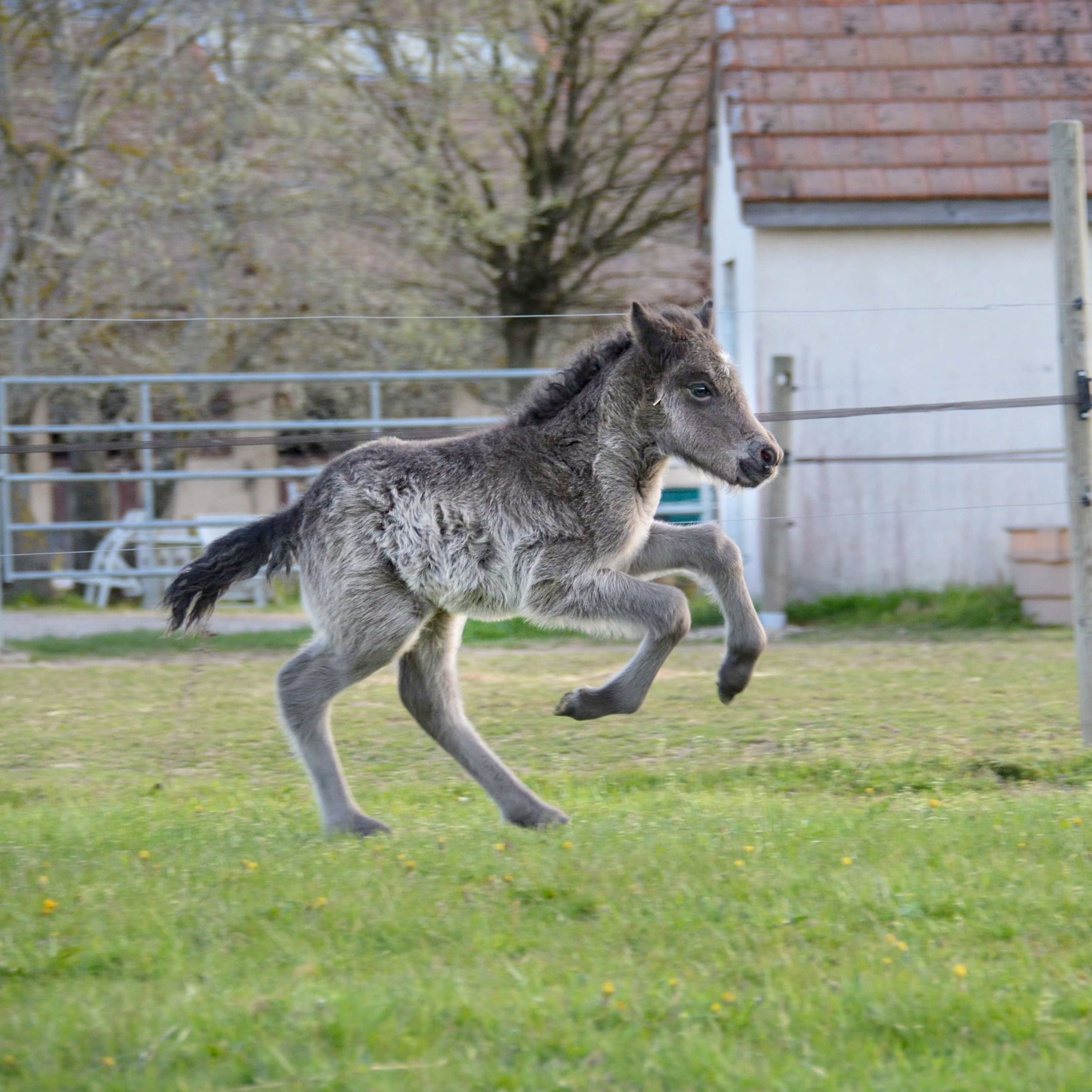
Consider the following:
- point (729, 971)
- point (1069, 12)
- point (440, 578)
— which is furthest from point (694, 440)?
point (1069, 12)

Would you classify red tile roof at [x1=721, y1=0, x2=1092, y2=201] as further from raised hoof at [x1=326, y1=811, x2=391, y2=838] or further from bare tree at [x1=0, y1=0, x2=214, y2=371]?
raised hoof at [x1=326, y1=811, x2=391, y2=838]

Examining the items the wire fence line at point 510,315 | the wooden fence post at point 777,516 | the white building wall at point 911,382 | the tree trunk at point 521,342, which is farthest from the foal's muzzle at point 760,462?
the tree trunk at point 521,342

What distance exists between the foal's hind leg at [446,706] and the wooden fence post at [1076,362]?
2982 millimetres

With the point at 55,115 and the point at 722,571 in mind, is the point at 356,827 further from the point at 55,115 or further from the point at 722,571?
the point at 55,115

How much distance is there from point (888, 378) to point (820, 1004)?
1039 cm

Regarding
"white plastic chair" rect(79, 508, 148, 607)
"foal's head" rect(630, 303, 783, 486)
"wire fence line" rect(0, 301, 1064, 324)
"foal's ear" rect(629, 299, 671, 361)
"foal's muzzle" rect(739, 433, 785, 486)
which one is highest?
"wire fence line" rect(0, 301, 1064, 324)

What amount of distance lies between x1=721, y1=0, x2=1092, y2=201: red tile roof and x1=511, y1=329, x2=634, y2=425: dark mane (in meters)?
7.83

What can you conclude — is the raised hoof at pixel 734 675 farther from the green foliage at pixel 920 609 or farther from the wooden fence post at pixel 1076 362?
the green foliage at pixel 920 609

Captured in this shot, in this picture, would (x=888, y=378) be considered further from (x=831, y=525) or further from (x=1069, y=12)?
(x=1069, y=12)

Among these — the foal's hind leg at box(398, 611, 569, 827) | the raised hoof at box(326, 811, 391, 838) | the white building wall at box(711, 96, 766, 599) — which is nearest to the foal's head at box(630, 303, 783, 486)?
the foal's hind leg at box(398, 611, 569, 827)

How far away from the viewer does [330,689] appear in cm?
565

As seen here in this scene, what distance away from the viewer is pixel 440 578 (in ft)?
18.1

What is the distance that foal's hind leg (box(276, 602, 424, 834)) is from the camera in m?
5.52

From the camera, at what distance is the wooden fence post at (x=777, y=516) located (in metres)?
12.3
